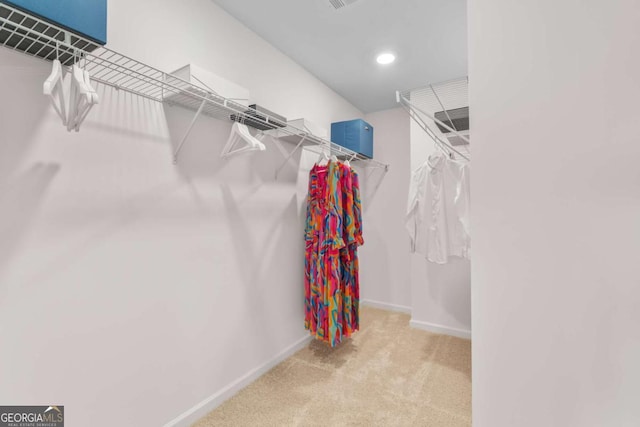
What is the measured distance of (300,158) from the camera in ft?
7.91

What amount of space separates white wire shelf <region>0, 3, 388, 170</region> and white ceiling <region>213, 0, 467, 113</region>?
2.33 ft

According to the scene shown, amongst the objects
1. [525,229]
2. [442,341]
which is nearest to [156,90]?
[525,229]

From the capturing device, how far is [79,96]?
3.12ft

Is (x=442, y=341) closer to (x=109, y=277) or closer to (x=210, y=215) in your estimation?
(x=210, y=215)

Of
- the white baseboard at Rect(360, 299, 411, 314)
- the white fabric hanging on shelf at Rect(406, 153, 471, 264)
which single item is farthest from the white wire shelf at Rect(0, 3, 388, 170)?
the white baseboard at Rect(360, 299, 411, 314)

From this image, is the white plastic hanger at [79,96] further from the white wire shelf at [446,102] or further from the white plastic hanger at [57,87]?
the white wire shelf at [446,102]

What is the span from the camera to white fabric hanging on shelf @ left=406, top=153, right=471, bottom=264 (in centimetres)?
205

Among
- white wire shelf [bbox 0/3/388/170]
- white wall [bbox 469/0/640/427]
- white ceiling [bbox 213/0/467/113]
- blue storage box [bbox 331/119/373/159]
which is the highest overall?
white ceiling [bbox 213/0/467/113]

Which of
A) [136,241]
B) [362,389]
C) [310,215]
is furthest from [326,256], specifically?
[136,241]

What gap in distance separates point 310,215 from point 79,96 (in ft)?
5.23

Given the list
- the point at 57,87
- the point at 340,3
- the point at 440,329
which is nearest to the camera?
the point at 57,87

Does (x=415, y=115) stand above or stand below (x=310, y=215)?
above

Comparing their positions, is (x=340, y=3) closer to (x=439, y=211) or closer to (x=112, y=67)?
(x=112, y=67)

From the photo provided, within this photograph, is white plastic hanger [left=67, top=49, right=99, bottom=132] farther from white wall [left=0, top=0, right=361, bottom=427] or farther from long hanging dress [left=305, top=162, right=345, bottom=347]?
long hanging dress [left=305, top=162, right=345, bottom=347]
